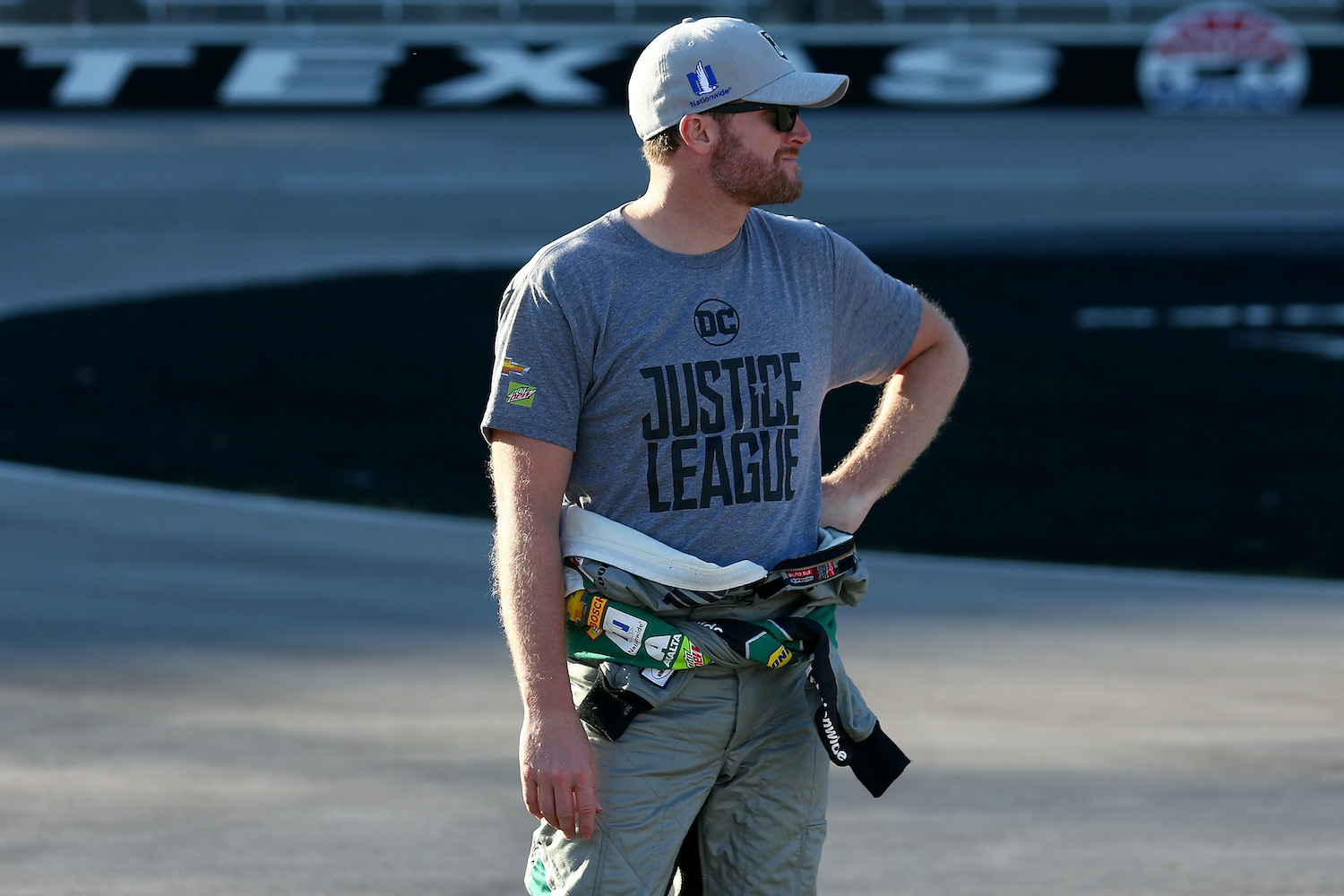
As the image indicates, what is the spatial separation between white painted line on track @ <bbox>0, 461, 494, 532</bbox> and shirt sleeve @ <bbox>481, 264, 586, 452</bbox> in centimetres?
515

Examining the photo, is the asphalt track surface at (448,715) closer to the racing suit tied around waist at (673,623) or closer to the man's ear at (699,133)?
the racing suit tied around waist at (673,623)

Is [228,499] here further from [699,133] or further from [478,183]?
[478,183]

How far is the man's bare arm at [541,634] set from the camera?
2561mm

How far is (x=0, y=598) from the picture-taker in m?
6.56

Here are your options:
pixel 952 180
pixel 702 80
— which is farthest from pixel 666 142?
pixel 952 180

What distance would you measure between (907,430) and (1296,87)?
75.4 ft

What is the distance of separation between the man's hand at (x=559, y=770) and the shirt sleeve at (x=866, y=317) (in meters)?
0.81

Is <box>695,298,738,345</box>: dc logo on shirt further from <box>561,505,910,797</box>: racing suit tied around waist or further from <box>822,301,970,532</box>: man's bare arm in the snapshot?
<box>822,301,970,532</box>: man's bare arm

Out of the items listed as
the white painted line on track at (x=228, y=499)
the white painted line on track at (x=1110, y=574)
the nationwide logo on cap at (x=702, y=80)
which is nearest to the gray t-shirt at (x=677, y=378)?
the nationwide logo on cap at (x=702, y=80)

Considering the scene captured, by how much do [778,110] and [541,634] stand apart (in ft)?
3.02

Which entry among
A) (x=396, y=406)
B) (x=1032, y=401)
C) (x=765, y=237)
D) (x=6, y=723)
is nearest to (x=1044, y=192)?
(x=1032, y=401)

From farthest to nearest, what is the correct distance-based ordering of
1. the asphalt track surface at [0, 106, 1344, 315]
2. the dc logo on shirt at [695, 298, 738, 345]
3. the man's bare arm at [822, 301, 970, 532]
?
the asphalt track surface at [0, 106, 1344, 315] < the man's bare arm at [822, 301, 970, 532] < the dc logo on shirt at [695, 298, 738, 345]

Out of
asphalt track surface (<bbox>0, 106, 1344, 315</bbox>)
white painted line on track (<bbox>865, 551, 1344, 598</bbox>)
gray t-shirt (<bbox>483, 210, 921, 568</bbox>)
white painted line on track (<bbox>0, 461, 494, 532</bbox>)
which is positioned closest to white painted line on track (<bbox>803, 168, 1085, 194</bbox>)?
asphalt track surface (<bbox>0, 106, 1344, 315</bbox>)

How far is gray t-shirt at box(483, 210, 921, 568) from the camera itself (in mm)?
2588
